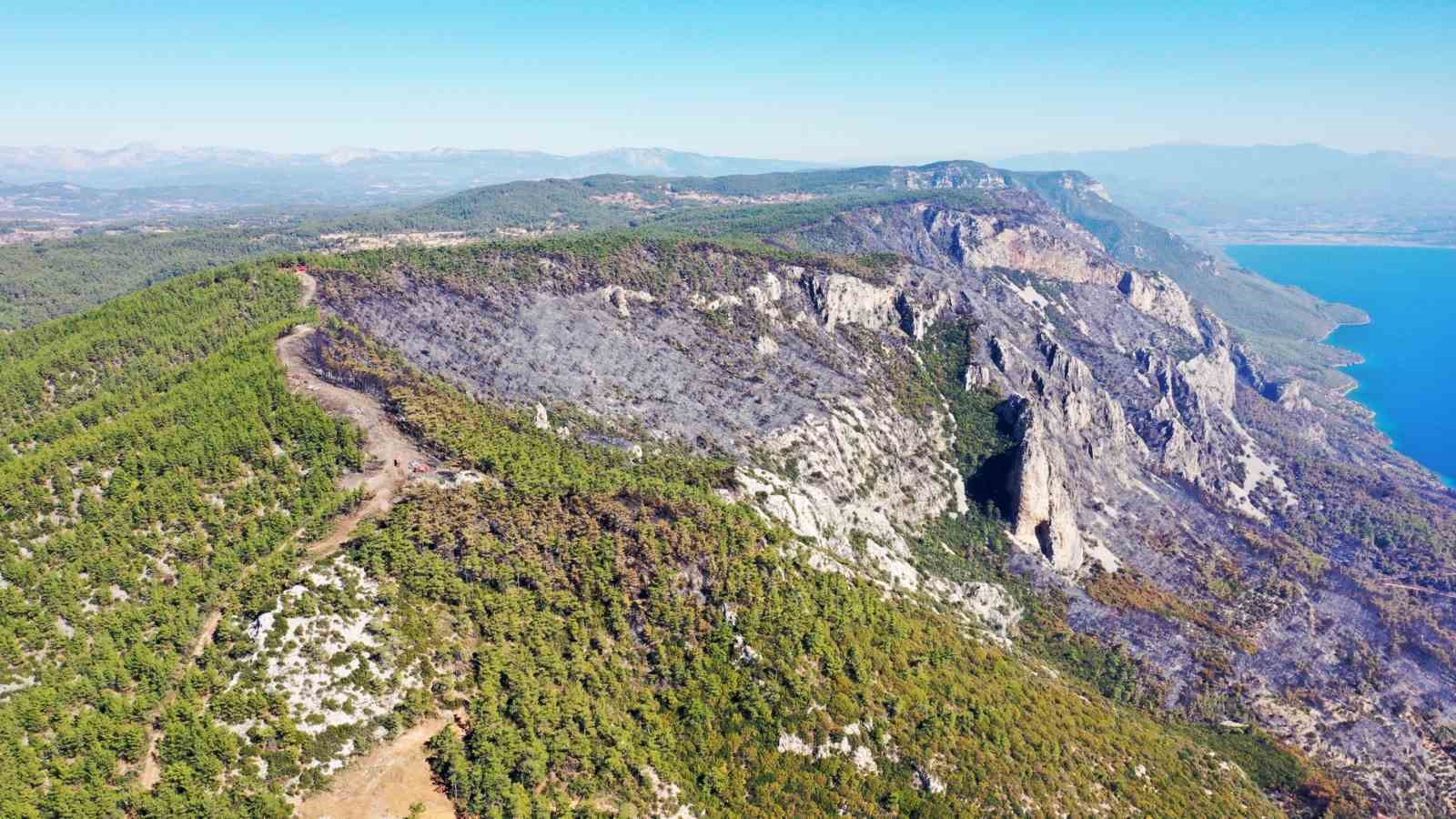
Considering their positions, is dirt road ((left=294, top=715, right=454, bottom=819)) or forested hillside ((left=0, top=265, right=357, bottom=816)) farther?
dirt road ((left=294, top=715, right=454, bottom=819))

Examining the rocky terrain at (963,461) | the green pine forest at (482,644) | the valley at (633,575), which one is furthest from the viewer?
the rocky terrain at (963,461)

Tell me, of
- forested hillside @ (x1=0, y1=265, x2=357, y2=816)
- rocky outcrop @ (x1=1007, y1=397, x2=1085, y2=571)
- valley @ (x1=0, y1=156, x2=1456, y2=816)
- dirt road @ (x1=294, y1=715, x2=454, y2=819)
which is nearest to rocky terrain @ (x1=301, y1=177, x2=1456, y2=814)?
rocky outcrop @ (x1=1007, y1=397, x2=1085, y2=571)

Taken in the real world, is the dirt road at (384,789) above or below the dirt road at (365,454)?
below

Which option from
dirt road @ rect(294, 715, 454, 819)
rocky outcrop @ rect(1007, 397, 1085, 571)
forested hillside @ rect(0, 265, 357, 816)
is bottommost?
rocky outcrop @ rect(1007, 397, 1085, 571)

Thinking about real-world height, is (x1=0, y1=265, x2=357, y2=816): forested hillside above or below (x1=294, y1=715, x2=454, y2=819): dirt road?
above

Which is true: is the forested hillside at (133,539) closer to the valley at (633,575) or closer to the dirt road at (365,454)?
the valley at (633,575)

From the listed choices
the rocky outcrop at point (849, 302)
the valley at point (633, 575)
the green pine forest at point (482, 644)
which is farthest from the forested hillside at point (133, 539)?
the rocky outcrop at point (849, 302)

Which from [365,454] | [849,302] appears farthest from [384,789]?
[849,302]

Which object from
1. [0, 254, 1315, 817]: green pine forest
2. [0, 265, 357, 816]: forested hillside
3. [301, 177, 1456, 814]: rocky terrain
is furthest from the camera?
[301, 177, 1456, 814]: rocky terrain

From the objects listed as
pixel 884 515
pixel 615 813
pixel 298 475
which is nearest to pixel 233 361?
pixel 298 475

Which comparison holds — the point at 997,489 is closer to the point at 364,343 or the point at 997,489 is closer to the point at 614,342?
the point at 614,342

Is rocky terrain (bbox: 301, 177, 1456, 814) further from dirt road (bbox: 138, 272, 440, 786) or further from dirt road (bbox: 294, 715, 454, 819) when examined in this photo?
dirt road (bbox: 294, 715, 454, 819)
